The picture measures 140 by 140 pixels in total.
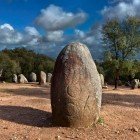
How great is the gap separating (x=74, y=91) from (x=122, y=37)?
25.2 meters

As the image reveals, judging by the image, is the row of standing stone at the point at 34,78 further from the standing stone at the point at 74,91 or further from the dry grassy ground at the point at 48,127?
the standing stone at the point at 74,91

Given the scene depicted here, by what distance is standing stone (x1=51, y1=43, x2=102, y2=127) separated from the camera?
502 inches

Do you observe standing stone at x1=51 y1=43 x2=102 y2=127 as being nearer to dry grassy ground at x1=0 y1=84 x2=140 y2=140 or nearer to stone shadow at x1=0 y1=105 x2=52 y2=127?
dry grassy ground at x1=0 y1=84 x2=140 y2=140

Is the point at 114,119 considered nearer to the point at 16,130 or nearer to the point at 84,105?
the point at 84,105

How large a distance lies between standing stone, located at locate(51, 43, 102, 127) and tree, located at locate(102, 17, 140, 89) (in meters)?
24.7

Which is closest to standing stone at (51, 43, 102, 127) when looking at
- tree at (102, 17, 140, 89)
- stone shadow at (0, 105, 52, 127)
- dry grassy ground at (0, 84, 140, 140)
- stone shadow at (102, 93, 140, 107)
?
dry grassy ground at (0, 84, 140, 140)

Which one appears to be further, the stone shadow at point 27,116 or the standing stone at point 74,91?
the stone shadow at point 27,116

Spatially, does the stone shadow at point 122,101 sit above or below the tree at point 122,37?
below

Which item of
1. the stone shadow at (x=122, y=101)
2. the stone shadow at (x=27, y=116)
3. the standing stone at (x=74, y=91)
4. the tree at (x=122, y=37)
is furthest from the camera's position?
the tree at (x=122, y=37)

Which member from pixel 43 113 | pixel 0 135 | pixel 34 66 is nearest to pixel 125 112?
pixel 43 113

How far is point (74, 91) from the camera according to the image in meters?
12.7

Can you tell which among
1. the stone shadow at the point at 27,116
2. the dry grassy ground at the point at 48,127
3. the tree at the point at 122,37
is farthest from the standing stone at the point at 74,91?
the tree at the point at 122,37

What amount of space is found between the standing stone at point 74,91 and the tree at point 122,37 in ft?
80.9

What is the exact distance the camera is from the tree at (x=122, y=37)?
37.5 m
